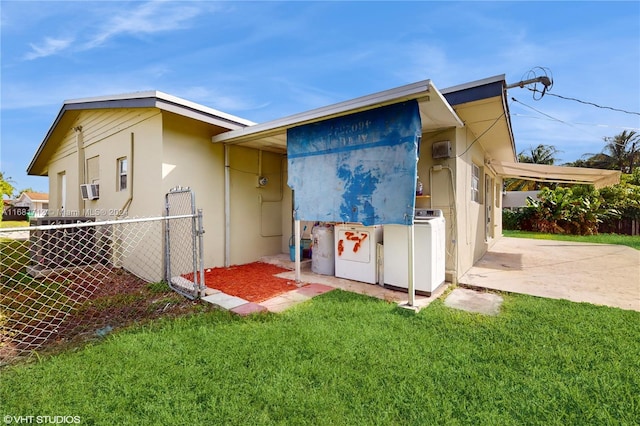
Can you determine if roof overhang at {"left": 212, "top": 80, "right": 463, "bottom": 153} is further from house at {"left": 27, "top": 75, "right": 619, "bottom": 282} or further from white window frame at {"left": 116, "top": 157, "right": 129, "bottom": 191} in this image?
white window frame at {"left": 116, "top": 157, "right": 129, "bottom": 191}

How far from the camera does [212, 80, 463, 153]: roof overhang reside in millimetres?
3369

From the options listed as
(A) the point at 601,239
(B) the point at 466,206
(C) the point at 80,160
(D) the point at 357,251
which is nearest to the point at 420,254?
(D) the point at 357,251

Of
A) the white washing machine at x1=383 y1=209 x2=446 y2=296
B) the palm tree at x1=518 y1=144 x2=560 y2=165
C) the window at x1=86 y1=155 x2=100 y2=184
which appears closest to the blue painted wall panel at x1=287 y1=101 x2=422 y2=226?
the white washing machine at x1=383 y1=209 x2=446 y2=296

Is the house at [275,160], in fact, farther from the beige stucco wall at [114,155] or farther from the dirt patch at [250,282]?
the dirt patch at [250,282]

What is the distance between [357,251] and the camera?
5016 millimetres

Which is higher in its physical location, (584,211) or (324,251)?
(584,211)

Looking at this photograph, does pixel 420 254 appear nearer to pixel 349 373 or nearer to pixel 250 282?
pixel 349 373

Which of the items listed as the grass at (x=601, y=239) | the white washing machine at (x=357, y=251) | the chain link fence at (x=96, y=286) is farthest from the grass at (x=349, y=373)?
the grass at (x=601, y=239)

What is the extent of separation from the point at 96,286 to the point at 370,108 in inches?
226

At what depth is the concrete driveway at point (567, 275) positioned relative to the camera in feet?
14.0

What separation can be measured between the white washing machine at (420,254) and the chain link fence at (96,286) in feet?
10.2

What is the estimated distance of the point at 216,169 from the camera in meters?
6.21

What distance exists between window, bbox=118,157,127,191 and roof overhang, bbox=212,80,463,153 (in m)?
2.43

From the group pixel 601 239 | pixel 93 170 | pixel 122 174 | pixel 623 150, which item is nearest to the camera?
pixel 122 174
